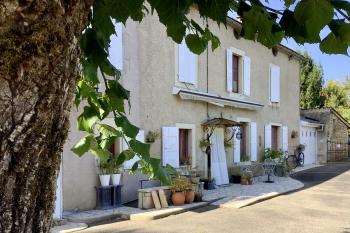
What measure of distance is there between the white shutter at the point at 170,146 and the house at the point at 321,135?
12.4 metres

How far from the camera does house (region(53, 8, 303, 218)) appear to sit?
10.6 m

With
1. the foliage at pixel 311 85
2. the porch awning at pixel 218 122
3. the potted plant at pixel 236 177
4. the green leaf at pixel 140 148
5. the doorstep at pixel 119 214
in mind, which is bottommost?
the doorstep at pixel 119 214

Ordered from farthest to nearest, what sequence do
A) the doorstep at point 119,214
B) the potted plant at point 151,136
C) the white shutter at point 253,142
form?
the white shutter at point 253,142 → the potted plant at point 151,136 → the doorstep at point 119,214

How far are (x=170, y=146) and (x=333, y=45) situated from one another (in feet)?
33.8

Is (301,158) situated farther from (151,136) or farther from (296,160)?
(151,136)

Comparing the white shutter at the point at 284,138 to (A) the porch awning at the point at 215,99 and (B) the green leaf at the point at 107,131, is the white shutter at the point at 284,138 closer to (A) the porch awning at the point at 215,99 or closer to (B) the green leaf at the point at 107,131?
(A) the porch awning at the point at 215,99

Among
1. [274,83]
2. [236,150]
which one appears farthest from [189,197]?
Result: [274,83]

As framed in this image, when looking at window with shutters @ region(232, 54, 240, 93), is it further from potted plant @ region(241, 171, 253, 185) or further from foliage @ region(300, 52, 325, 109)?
foliage @ region(300, 52, 325, 109)

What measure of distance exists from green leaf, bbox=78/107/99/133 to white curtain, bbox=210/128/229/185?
11438mm

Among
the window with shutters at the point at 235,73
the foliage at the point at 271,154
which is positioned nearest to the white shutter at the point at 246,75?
the window with shutters at the point at 235,73

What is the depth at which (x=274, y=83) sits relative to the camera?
18797 mm

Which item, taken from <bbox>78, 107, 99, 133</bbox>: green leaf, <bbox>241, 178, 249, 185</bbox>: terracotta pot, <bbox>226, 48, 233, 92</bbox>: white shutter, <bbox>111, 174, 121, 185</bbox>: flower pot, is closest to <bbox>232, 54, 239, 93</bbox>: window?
<bbox>226, 48, 233, 92</bbox>: white shutter

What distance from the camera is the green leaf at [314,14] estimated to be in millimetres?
1742

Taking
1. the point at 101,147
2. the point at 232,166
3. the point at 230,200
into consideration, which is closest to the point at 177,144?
the point at 230,200
